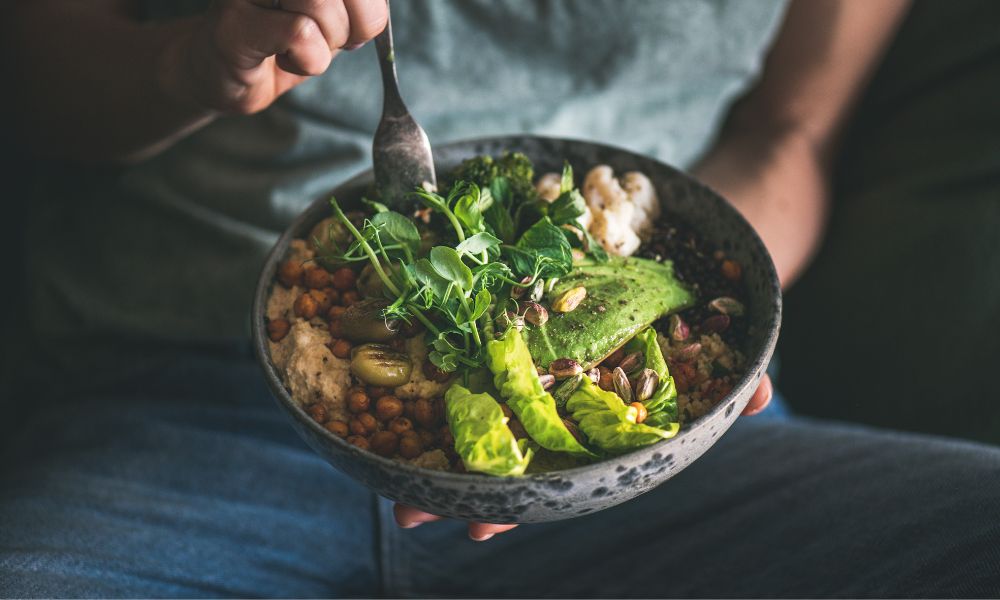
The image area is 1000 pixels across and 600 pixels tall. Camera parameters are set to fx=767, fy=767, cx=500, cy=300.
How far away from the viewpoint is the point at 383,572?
3.93 ft

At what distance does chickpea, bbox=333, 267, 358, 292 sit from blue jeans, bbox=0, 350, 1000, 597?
0.45 meters

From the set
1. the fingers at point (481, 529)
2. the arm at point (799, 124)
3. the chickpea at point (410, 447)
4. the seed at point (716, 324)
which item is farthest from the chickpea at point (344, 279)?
the arm at point (799, 124)

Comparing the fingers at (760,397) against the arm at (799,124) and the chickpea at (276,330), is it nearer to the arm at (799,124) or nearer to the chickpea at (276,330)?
the arm at (799,124)

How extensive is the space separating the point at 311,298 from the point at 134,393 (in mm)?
628

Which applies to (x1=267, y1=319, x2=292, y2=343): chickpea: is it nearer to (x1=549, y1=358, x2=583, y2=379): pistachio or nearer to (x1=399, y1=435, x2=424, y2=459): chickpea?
(x1=399, y1=435, x2=424, y2=459): chickpea

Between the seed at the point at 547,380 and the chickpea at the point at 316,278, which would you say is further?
the chickpea at the point at 316,278

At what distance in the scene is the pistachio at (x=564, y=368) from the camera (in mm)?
829

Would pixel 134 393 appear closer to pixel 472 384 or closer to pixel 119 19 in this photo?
pixel 119 19

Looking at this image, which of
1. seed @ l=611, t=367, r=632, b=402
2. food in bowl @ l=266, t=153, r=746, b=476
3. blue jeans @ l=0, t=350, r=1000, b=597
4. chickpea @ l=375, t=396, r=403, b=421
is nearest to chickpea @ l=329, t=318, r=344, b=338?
food in bowl @ l=266, t=153, r=746, b=476

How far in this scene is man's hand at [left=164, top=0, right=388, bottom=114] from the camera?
2.77ft

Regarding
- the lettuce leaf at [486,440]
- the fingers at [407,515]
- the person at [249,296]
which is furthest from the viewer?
the person at [249,296]

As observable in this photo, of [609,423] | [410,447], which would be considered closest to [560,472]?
[609,423]

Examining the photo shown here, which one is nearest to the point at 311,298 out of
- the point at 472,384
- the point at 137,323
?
the point at 472,384

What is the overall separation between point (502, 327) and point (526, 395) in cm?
10
